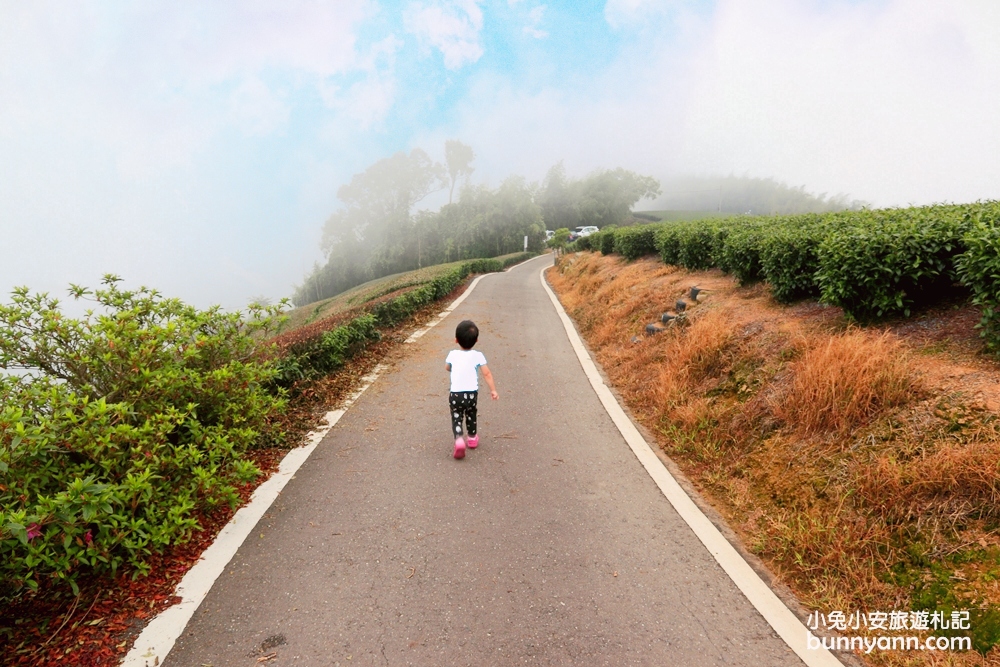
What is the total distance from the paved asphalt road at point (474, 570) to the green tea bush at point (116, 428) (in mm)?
561

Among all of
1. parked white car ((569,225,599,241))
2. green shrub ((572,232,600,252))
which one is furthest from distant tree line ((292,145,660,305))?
green shrub ((572,232,600,252))

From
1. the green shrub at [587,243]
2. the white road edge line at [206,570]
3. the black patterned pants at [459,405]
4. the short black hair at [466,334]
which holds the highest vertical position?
the green shrub at [587,243]

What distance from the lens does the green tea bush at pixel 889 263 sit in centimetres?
435

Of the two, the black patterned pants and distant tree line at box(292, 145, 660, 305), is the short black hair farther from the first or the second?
distant tree line at box(292, 145, 660, 305)

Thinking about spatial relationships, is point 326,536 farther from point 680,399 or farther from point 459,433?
point 680,399

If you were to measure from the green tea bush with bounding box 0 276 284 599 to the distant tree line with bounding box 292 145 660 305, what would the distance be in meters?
58.9

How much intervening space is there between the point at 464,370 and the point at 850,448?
10.1ft

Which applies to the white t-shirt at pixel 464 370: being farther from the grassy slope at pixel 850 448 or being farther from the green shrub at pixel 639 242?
the green shrub at pixel 639 242

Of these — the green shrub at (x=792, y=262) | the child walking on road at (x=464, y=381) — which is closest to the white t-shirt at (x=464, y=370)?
the child walking on road at (x=464, y=381)

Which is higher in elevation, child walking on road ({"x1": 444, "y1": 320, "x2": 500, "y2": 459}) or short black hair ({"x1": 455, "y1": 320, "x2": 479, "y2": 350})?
short black hair ({"x1": 455, "y1": 320, "x2": 479, "y2": 350})

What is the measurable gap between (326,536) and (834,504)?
11.0 feet

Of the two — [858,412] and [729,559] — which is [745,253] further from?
[729,559]

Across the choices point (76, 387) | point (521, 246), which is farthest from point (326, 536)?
point (521, 246)

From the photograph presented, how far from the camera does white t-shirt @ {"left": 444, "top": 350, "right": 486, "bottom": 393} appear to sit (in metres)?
4.49
